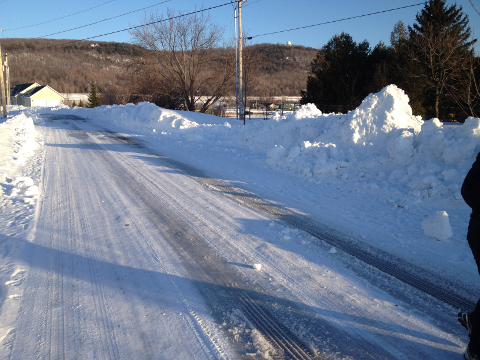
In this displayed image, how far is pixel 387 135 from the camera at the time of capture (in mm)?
8680

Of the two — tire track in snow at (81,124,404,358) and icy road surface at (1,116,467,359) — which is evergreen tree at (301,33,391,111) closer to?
tire track in snow at (81,124,404,358)

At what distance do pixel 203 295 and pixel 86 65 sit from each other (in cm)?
19266

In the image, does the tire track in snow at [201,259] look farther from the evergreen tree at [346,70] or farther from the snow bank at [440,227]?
the evergreen tree at [346,70]

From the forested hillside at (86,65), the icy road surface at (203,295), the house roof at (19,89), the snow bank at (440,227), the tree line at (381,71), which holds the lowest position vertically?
the icy road surface at (203,295)

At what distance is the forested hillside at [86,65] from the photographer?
127m

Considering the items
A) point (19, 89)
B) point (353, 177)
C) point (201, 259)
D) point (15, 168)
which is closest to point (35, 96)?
point (19, 89)

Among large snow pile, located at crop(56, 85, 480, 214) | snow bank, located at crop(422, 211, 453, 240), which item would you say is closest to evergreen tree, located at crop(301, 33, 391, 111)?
large snow pile, located at crop(56, 85, 480, 214)

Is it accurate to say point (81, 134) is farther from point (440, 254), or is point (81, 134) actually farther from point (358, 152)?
point (440, 254)

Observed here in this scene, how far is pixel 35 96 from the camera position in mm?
86688

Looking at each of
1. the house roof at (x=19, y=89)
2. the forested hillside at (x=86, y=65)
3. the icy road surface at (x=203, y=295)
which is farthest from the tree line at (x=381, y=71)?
the house roof at (x=19, y=89)

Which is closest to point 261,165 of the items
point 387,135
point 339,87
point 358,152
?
point 358,152

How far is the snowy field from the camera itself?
4512mm

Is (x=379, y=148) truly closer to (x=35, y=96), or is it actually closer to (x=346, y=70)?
(x=346, y=70)

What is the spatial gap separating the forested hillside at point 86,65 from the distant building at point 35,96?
23161 millimetres
